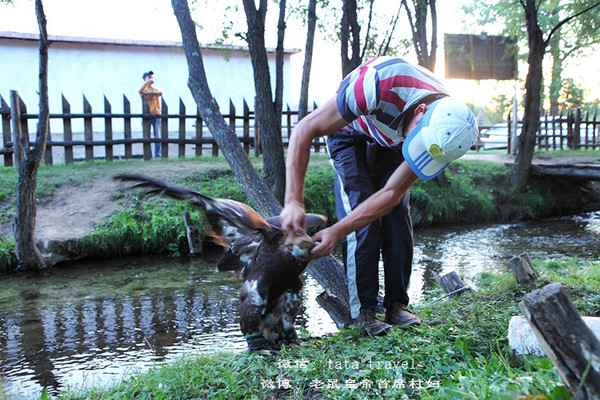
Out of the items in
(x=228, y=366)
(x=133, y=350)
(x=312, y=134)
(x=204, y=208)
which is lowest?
(x=133, y=350)

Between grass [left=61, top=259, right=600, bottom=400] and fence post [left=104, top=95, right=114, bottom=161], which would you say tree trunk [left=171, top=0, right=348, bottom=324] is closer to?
grass [left=61, top=259, right=600, bottom=400]

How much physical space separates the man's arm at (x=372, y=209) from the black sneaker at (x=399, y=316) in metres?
0.81

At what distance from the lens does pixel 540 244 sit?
961 cm

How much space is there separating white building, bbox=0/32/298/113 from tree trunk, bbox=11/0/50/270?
1003cm

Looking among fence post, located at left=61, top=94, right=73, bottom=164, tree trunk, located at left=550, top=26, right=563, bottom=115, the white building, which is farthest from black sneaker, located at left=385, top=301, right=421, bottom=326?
tree trunk, located at left=550, top=26, right=563, bottom=115

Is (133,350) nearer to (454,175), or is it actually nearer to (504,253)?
(504,253)

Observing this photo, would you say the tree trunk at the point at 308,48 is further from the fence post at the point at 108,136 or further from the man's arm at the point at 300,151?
the man's arm at the point at 300,151

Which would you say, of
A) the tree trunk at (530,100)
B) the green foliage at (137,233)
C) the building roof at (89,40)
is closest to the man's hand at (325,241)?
the green foliage at (137,233)

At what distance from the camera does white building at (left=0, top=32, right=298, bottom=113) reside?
1794 centimetres

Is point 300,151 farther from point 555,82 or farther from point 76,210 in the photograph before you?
point 555,82

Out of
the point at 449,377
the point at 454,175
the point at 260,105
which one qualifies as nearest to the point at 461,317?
the point at 449,377

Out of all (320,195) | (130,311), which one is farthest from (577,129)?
(130,311)

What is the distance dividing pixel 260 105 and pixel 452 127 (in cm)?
519

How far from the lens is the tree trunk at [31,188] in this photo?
749 centimetres
